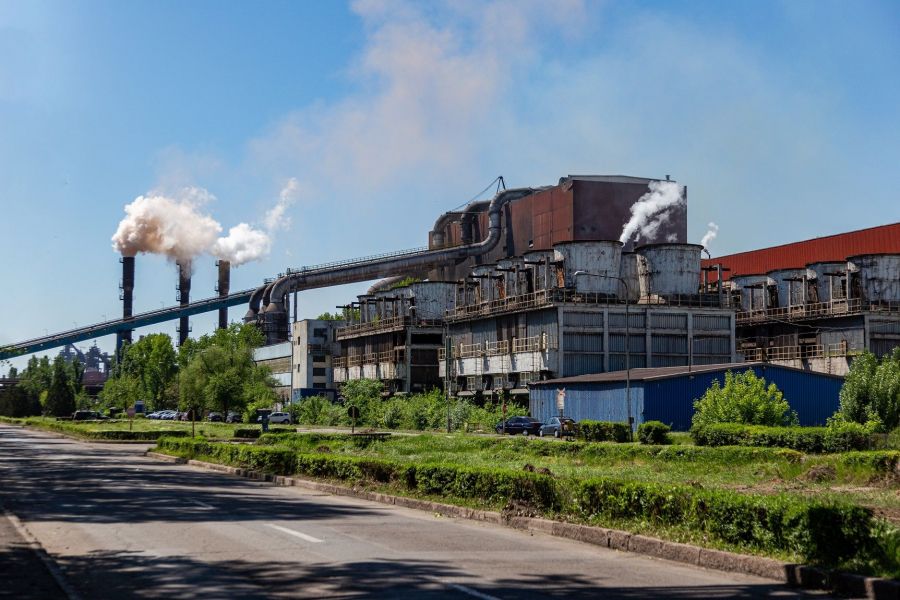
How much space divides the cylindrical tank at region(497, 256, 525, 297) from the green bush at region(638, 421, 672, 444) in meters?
33.4

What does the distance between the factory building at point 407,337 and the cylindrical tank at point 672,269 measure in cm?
2744

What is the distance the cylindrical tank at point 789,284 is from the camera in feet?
268

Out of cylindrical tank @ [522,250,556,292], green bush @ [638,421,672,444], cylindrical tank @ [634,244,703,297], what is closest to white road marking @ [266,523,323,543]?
green bush @ [638,421,672,444]

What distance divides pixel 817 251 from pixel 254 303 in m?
71.9

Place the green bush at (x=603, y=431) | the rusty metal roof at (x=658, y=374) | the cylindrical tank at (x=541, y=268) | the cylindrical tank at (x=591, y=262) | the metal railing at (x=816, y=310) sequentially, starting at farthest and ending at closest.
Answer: the cylindrical tank at (x=541, y=268) < the cylindrical tank at (x=591, y=262) < the metal railing at (x=816, y=310) < the rusty metal roof at (x=658, y=374) < the green bush at (x=603, y=431)

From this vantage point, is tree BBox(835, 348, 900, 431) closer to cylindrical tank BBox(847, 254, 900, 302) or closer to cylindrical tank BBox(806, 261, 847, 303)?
cylindrical tank BBox(847, 254, 900, 302)

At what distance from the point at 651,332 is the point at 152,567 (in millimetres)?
63599

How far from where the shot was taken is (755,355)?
276 feet

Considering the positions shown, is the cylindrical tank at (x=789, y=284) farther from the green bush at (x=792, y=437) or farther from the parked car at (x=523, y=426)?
the green bush at (x=792, y=437)

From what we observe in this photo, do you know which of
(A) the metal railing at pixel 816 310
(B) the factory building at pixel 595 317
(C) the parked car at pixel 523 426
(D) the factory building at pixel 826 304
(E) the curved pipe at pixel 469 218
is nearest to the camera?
(C) the parked car at pixel 523 426

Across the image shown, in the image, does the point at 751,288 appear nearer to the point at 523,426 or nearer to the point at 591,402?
the point at 591,402

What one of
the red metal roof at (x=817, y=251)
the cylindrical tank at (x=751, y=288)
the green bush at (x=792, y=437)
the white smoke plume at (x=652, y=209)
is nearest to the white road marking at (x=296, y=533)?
the green bush at (x=792, y=437)

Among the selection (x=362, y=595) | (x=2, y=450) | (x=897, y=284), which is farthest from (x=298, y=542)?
(x=897, y=284)

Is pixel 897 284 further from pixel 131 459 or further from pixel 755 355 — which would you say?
pixel 131 459
